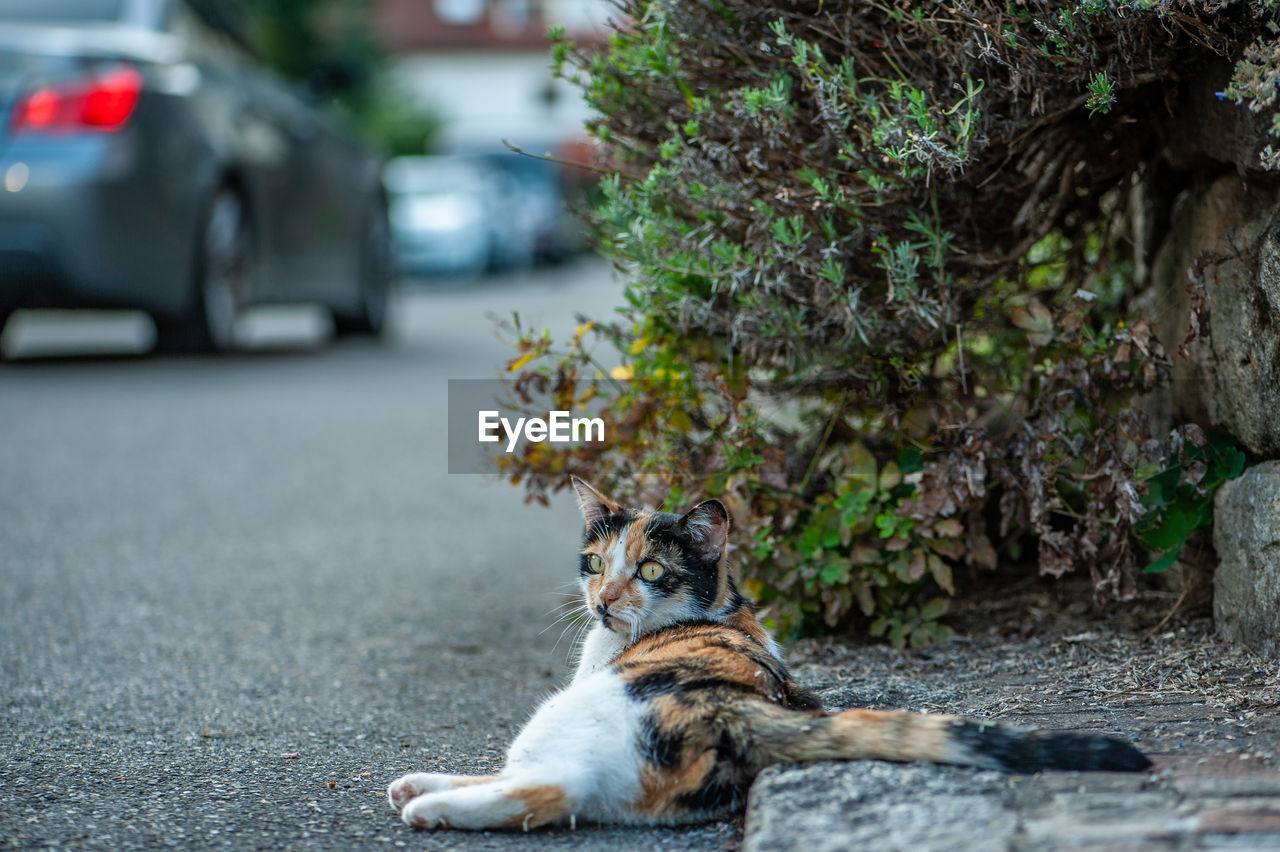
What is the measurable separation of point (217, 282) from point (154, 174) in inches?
39.6

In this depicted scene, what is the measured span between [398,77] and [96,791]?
106 feet

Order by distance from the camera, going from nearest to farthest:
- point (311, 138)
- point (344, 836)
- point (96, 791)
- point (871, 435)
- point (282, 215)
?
point (344, 836) → point (96, 791) → point (871, 435) → point (282, 215) → point (311, 138)

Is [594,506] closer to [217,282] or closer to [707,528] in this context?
[707,528]

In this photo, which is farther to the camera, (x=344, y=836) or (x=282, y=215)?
(x=282, y=215)

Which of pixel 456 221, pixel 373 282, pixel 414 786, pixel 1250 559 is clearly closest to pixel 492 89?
pixel 456 221

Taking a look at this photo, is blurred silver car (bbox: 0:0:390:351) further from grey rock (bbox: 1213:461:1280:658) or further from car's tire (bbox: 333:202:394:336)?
grey rock (bbox: 1213:461:1280:658)

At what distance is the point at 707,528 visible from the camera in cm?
295

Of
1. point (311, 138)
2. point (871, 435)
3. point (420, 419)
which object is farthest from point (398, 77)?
point (871, 435)

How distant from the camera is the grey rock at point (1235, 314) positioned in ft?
9.62

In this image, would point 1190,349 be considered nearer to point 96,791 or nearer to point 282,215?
point 96,791

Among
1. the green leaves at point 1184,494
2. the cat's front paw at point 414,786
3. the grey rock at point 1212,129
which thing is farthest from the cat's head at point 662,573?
the grey rock at point 1212,129

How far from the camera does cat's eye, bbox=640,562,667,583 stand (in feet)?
9.61

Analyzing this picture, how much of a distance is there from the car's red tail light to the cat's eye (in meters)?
5.24

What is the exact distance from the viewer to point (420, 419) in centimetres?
761
